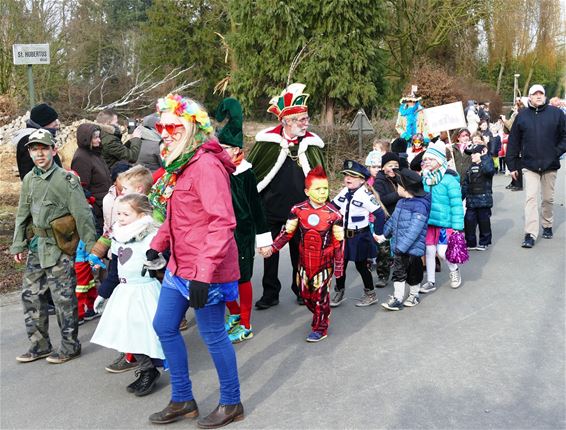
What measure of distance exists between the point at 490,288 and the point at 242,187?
320 centimetres

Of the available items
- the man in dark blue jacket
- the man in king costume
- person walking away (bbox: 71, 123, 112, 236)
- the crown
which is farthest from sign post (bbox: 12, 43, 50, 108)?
the man in dark blue jacket

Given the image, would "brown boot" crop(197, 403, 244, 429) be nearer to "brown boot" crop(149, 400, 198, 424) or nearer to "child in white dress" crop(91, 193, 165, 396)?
"brown boot" crop(149, 400, 198, 424)

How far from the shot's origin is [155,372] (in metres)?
4.79

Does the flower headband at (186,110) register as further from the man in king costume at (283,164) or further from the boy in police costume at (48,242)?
the man in king costume at (283,164)

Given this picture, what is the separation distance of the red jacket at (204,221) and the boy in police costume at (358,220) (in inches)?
106

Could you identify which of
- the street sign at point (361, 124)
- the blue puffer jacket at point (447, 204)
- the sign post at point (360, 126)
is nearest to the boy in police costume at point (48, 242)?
the blue puffer jacket at point (447, 204)

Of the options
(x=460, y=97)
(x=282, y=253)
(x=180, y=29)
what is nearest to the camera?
(x=282, y=253)

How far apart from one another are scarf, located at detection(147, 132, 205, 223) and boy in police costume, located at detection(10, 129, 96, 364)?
2.50ft

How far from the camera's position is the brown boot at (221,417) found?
4.09 metres

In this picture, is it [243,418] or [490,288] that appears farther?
[490,288]

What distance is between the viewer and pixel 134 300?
15.5 feet

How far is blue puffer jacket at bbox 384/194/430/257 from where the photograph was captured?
6.41 metres

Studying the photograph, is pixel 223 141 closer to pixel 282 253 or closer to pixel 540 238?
pixel 282 253

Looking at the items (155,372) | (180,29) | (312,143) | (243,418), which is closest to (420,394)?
(243,418)
